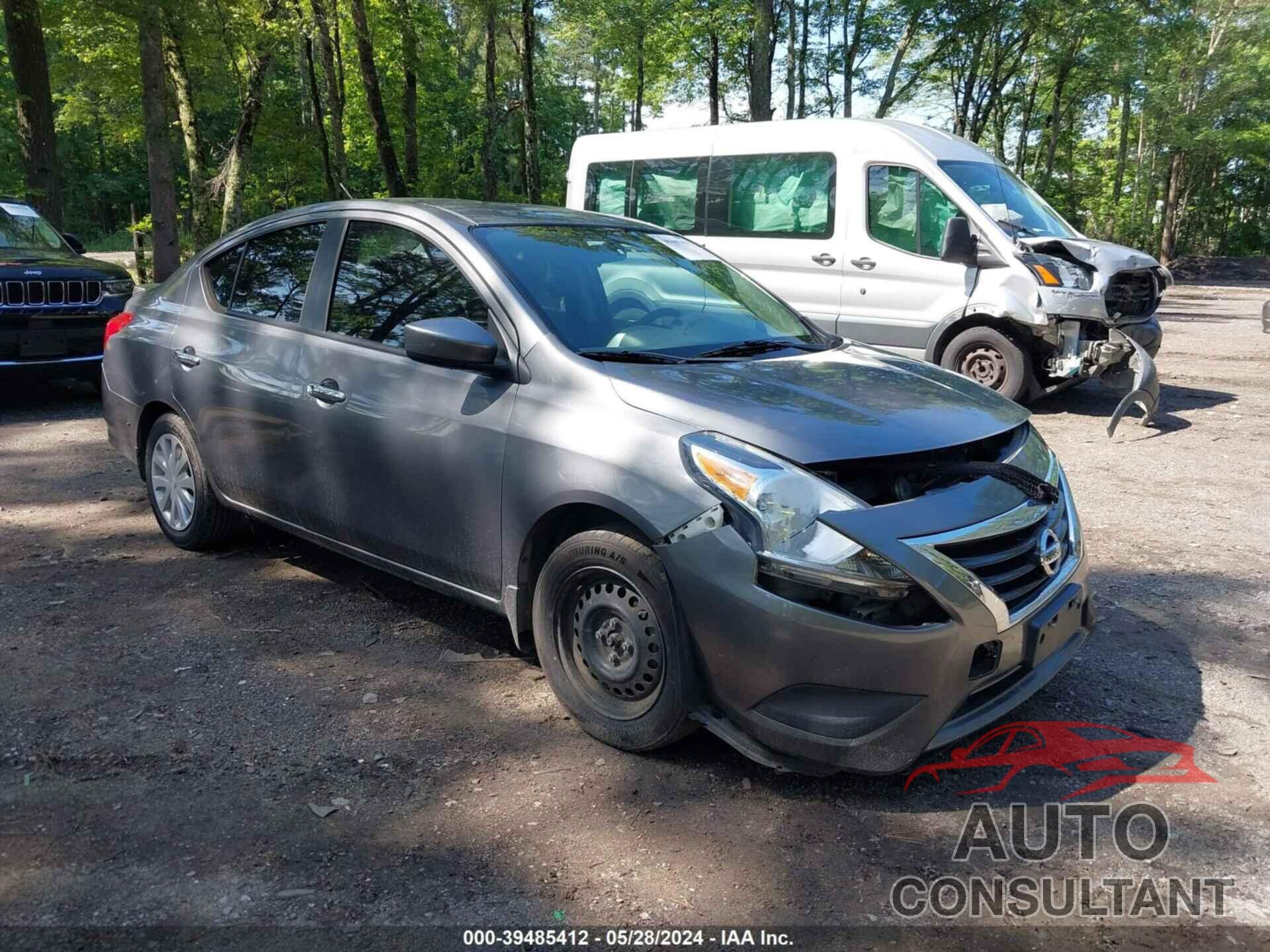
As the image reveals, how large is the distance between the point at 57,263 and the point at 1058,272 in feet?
28.9

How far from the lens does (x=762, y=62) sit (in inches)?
771

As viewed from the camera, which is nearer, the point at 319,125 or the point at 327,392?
the point at 327,392

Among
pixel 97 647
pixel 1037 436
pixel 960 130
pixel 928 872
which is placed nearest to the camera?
pixel 928 872

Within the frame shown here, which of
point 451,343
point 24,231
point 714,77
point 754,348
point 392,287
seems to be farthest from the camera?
point 714,77

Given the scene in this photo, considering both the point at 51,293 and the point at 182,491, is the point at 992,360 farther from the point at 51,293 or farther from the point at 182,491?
the point at 51,293

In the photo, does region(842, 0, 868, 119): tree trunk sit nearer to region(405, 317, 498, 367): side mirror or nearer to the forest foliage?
the forest foliage

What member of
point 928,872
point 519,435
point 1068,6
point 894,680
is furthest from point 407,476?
point 1068,6

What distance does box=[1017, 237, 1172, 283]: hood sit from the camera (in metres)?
8.91

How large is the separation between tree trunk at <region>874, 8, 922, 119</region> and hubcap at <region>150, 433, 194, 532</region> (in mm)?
28392

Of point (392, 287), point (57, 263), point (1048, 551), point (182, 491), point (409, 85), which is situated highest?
point (409, 85)

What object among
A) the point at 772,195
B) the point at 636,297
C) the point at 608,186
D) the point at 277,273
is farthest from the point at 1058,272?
the point at 277,273

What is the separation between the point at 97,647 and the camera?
414 centimetres

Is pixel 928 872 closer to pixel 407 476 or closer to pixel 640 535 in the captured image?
pixel 640 535

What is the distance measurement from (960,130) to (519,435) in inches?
1458
